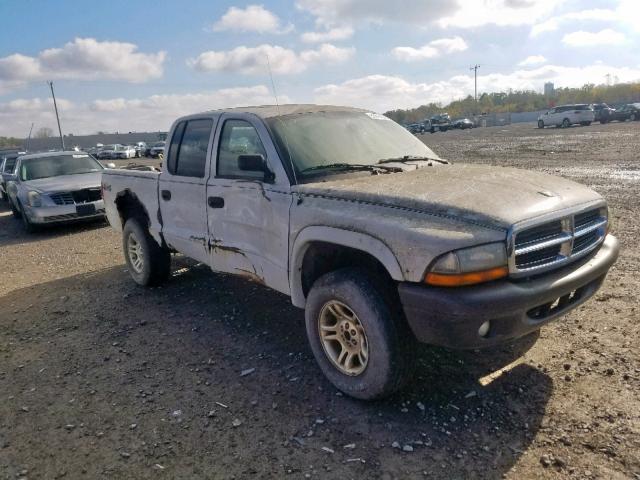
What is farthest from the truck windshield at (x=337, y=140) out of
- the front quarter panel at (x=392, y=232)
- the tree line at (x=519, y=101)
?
the tree line at (x=519, y=101)

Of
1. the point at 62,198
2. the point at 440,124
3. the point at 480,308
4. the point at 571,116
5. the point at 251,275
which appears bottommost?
the point at 251,275

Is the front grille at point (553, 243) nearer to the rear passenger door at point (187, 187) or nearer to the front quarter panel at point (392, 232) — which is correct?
the front quarter panel at point (392, 232)

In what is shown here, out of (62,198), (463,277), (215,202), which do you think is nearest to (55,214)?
(62,198)

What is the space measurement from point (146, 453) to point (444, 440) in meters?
1.70

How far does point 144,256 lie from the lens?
224 inches

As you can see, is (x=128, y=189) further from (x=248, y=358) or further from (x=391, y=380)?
(x=391, y=380)

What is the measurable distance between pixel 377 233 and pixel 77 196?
9.00m

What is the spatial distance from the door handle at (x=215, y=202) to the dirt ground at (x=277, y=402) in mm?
1152

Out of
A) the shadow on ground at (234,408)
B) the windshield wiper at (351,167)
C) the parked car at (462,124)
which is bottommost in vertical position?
the shadow on ground at (234,408)

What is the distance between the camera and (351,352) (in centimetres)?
328

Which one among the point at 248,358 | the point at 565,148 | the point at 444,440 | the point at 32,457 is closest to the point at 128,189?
the point at 248,358

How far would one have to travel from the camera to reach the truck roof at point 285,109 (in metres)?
4.16

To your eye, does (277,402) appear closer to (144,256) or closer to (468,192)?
(468,192)

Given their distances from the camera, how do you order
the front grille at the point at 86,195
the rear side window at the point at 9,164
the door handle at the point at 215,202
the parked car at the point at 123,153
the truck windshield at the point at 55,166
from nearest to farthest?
the door handle at the point at 215,202 < the front grille at the point at 86,195 < the truck windshield at the point at 55,166 < the rear side window at the point at 9,164 < the parked car at the point at 123,153
